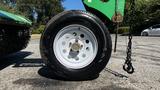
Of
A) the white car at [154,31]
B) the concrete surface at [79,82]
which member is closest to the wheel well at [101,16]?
the concrete surface at [79,82]

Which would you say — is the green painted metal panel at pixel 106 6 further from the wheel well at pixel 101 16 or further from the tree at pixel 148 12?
the tree at pixel 148 12

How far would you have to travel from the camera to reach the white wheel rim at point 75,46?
20.3 ft

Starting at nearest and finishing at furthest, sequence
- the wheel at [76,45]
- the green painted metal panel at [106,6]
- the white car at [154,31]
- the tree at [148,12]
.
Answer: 1. the wheel at [76,45]
2. the green painted metal panel at [106,6]
3. the white car at [154,31]
4. the tree at [148,12]

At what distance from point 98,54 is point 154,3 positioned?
1327 inches

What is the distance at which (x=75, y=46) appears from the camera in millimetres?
6254

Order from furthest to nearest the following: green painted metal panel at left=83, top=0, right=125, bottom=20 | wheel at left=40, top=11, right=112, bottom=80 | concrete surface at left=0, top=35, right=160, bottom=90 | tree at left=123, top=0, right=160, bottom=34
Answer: tree at left=123, top=0, right=160, bottom=34, green painted metal panel at left=83, top=0, right=125, bottom=20, wheel at left=40, top=11, right=112, bottom=80, concrete surface at left=0, top=35, right=160, bottom=90

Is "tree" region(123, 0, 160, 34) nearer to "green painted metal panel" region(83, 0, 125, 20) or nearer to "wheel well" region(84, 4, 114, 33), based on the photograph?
"wheel well" region(84, 4, 114, 33)

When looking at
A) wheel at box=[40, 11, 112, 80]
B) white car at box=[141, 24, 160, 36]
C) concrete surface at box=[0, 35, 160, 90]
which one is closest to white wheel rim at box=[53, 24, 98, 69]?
wheel at box=[40, 11, 112, 80]

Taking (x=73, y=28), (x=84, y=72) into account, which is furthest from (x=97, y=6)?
(x=84, y=72)

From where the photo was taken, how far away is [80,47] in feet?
20.5

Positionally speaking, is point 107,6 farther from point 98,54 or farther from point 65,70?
point 65,70

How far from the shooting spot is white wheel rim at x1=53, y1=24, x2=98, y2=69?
6.18 meters

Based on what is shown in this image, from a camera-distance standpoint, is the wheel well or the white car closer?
the wheel well

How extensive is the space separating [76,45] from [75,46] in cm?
2
